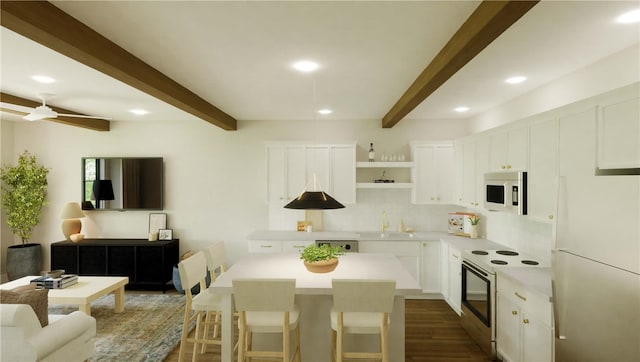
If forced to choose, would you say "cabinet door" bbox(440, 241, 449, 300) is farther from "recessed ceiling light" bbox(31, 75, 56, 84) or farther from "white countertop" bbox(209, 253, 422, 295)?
"recessed ceiling light" bbox(31, 75, 56, 84)

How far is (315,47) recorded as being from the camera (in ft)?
7.84

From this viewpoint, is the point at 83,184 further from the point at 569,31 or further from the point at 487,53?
the point at 569,31

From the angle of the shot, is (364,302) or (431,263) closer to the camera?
(364,302)

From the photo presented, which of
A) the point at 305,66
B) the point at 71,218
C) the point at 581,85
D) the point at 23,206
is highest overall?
the point at 305,66

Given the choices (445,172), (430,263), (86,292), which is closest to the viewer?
(86,292)

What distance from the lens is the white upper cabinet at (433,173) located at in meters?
4.81

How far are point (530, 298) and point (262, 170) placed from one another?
3.95 m

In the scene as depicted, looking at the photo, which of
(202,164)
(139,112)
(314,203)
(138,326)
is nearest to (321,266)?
(314,203)

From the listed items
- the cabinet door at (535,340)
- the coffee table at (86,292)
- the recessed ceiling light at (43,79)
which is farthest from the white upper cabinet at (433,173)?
the recessed ceiling light at (43,79)

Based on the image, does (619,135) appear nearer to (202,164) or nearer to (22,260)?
(202,164)

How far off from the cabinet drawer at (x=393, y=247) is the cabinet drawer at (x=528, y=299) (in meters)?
1.57

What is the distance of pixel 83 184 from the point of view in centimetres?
538

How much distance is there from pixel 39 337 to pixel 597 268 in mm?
3650

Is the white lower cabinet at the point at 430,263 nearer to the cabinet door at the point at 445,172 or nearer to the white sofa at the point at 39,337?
the cabinet door at the point at 445,172
